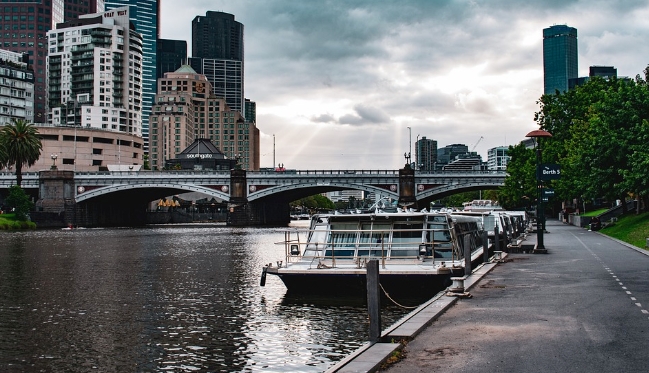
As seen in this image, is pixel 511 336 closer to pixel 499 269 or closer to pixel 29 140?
pixel 499 269

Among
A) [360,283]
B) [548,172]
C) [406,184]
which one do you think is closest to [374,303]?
[360,283]

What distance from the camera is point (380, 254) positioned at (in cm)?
2939

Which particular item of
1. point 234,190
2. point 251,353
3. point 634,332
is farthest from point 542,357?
point 234,190

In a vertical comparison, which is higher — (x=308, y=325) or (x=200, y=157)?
(x=200, y=157)

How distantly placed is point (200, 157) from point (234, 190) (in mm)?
72192

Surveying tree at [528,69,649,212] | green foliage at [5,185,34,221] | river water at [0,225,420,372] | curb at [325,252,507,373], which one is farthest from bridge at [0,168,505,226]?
curb at [325,252,507,373]

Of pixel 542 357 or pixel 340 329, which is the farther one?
pixel 340 329

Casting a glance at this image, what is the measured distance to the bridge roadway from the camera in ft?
402

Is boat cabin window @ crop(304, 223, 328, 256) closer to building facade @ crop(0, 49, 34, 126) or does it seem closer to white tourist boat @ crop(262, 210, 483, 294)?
white tourist boat @ crop(262, 210, 483, 294)

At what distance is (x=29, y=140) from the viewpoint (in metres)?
121

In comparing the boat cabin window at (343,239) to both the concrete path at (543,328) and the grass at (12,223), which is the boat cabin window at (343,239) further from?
the grass at (12,223)

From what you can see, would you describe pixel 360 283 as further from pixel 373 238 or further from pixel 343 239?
pixel 343 239

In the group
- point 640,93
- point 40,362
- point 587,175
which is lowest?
point 40,362

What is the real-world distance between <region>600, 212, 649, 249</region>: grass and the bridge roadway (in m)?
51.2
